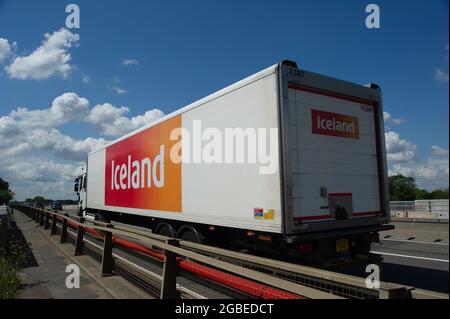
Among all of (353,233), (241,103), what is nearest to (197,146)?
(241,103)

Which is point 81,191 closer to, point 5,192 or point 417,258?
point 417,258

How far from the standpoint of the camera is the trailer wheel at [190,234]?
7748 mm

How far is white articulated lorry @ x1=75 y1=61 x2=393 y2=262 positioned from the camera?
18.9 feet

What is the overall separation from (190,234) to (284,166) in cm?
343

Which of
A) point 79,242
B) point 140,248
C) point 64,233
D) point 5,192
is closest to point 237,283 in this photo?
point 140,248

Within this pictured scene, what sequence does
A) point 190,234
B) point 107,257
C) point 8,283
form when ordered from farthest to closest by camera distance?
point 190,234, point 107,257, point 8,283

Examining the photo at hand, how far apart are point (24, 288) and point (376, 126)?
7049 mm

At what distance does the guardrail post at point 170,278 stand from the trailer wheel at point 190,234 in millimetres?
2709

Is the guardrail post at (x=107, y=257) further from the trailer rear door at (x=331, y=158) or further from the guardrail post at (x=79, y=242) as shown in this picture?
the trailer rear door at (x=331, y=158)

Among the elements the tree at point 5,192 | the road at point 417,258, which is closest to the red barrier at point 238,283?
the road at point 417,258

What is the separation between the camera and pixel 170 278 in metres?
4.92

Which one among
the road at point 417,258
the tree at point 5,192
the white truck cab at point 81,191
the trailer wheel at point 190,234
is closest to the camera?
the road at point 417,258
